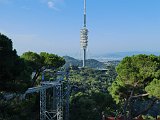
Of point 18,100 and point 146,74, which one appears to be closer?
point 146,74

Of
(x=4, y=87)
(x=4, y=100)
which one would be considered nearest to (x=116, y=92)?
(x=4, y=100)

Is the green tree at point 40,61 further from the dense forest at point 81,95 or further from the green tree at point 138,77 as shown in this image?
the green tree at point 138,77

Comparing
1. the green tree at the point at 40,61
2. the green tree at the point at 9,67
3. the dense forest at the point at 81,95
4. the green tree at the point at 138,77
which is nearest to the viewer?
the green tree at the point at 9,67

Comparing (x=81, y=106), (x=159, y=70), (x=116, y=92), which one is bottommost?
(x=81, y=106)

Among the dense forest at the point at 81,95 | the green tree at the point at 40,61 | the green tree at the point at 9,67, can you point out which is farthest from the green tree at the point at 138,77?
the green tree at the point at 40,61

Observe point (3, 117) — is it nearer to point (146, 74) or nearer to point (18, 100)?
point (18, 100)

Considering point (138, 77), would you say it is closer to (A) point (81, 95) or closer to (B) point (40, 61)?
(A) point (81, 95)
